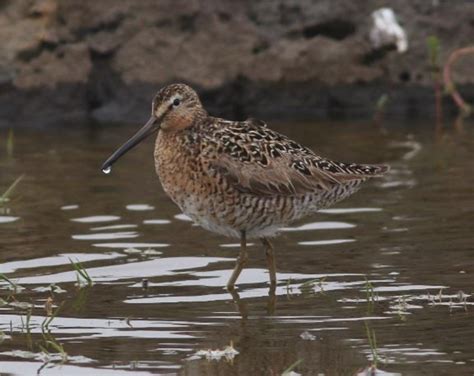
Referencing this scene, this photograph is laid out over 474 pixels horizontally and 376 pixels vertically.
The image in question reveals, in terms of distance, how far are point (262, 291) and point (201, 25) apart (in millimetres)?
6187

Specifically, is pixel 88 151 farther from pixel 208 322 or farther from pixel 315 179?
pixel 208 322

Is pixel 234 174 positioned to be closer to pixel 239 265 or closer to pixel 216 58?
pixel 239 265

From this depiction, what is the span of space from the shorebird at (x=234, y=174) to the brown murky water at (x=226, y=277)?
36 centimetres

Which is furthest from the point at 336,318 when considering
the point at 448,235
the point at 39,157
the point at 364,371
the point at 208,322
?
the point at 39,157

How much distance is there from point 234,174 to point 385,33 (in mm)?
6219

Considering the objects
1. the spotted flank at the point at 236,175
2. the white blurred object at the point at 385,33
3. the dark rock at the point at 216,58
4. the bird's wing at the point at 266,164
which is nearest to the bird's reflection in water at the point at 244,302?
the spotted flank at the point at 236,175

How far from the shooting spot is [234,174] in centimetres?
736

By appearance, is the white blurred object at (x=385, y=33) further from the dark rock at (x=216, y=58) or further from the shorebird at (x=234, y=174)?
the shorebird at (x=234, y=174)

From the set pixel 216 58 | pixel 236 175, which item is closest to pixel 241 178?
pixel 236 175

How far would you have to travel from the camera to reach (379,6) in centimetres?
1345

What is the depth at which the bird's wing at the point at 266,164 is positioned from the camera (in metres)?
7.39

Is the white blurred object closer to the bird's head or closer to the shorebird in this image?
the shorebird

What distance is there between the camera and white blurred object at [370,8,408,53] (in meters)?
13.2

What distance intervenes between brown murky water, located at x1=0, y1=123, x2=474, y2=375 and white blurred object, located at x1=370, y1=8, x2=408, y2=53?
1867mm
